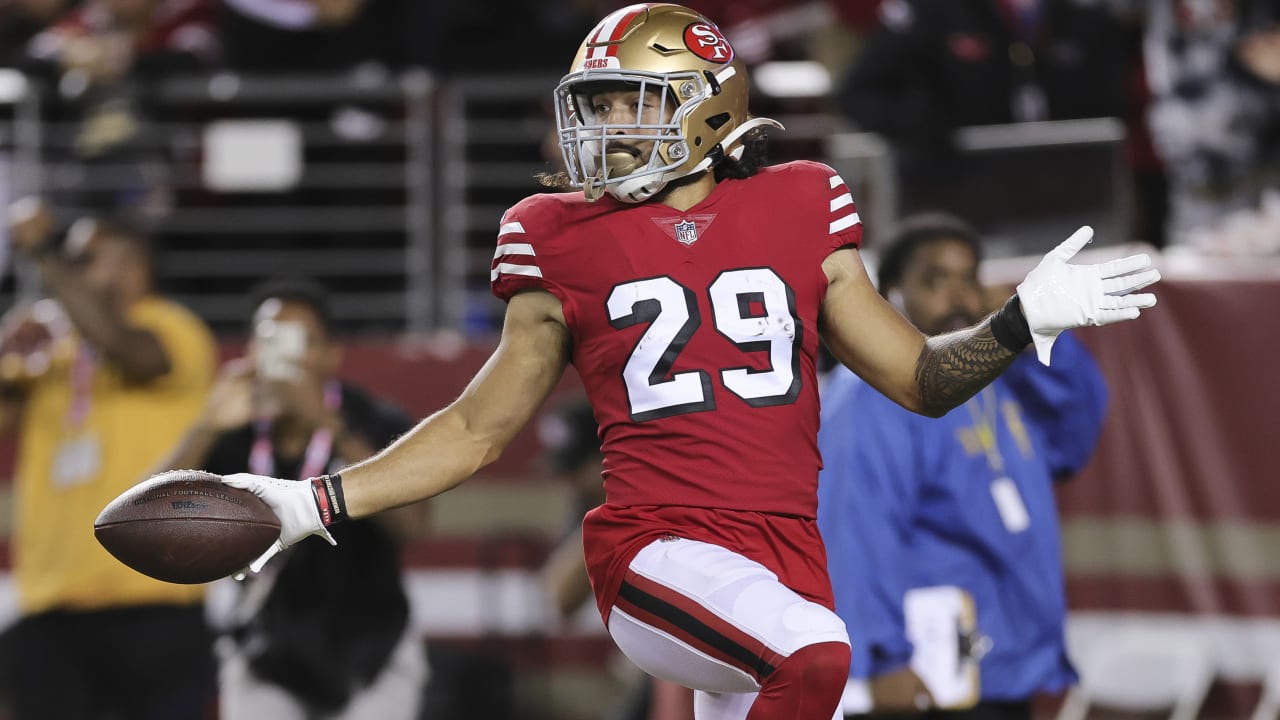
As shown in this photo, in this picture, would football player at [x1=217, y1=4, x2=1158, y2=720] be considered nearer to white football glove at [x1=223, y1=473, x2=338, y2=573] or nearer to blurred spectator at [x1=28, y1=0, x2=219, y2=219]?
white football glove at [x1=223, y1=473, x2=338, y2=573]

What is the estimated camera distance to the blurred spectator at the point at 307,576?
5.30 meters

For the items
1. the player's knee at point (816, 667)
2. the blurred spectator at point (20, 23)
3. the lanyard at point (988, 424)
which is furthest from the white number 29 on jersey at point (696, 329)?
the blurred spectator at point (20, 23)

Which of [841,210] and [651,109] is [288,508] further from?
[841,210]

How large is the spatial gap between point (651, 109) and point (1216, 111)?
4113 mm

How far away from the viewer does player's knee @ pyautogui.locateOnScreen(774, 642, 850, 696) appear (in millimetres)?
3064

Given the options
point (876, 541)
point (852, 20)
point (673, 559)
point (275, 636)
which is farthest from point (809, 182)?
point (852, 20)

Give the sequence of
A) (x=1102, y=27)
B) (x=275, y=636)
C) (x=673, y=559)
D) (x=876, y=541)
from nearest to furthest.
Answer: (x=673, y=559)
(x=876, y=541)
(x=275, y=636)
(x=1102, y=27)

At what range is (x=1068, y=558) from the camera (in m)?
6.47

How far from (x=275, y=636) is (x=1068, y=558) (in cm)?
290

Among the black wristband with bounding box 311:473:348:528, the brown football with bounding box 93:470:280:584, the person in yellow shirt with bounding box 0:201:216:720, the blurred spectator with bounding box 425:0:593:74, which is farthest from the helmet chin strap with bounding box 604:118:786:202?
the blurred spectator with bounding box 425:0:593:74

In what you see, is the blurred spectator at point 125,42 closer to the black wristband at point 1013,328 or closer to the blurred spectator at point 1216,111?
the blurred spectator at point 1216,111

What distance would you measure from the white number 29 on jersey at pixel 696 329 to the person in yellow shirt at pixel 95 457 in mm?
3385

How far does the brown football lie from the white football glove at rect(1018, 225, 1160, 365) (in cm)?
150

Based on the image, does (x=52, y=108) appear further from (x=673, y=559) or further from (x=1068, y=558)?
(x=673, y=559)
